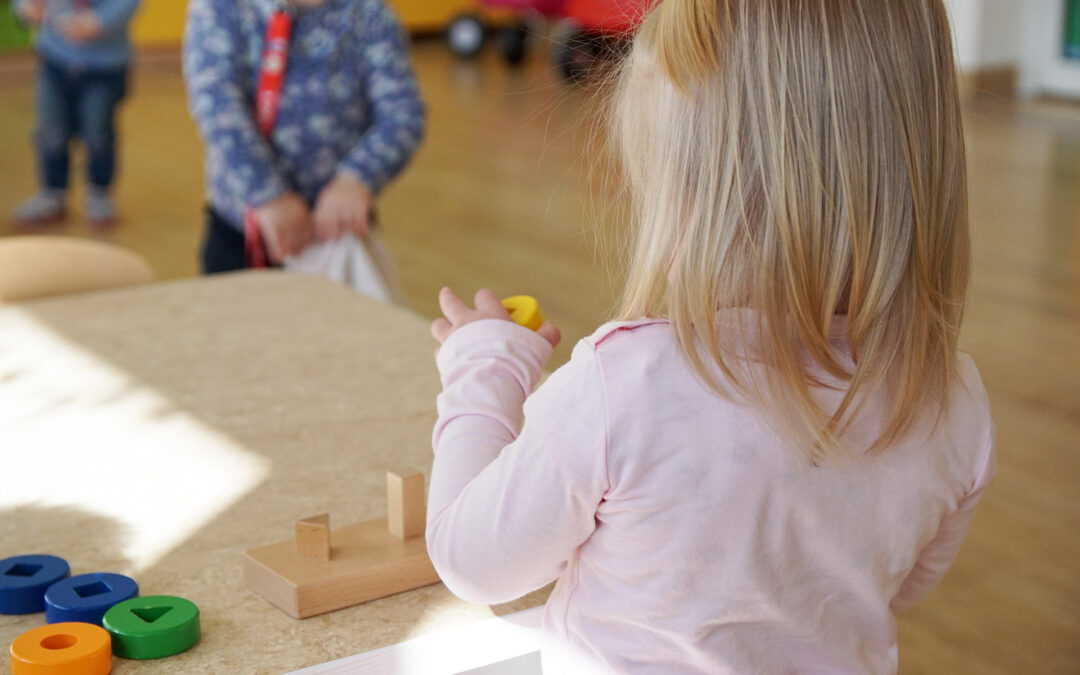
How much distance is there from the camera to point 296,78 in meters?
1.74

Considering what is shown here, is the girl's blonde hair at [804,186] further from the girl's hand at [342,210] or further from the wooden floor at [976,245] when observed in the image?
the girl's hand at [342,210]

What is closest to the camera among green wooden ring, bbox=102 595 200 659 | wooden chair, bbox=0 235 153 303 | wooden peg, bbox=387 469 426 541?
A: green wooden ring, bbox=102 595 200 659

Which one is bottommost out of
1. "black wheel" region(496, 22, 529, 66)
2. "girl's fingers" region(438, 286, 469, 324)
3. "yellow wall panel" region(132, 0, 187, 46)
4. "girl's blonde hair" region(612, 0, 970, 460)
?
"black wheel" region(496, 22, 529, 66)

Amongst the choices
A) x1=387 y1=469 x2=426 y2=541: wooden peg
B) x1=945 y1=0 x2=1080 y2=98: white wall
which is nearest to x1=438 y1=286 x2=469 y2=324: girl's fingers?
x1=387 y1=469 x2=426 y2=541: wooden peg

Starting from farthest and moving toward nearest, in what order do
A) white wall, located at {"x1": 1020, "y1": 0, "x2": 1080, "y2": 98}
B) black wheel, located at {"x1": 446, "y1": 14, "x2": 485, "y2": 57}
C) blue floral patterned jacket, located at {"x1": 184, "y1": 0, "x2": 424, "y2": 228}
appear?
black wheel, located at {"x1": 446, "y1": 14, "x2": 485, "y2": 57} → white wall, located at {"x1": 1020, "y1": 0, "x2": 1080, "y2": 98} → blue floral patterned jacket, located at {"x1": 184, "y1": 0, "x2": 424, "y2": 228}

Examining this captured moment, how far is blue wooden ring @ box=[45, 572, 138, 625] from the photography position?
0.73m

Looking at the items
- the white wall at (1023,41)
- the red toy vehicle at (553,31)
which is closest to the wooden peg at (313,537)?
the red toy vehicle at (553,31)

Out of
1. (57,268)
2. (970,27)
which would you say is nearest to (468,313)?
(57,268)

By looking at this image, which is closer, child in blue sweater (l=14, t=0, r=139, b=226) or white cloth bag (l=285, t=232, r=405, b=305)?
white cloth bag (l=285, t=232, r=405, b=305)

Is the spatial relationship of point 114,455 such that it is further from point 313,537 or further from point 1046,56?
point 1046,56

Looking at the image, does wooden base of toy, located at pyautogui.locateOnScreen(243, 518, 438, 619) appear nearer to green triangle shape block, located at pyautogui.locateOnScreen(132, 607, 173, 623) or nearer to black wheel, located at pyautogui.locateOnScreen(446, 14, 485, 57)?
green triangle shape block, located at pyautogui.locateOnScreen(132, 607, 173, 623)

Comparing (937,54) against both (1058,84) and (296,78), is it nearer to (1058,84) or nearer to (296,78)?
(296,78)

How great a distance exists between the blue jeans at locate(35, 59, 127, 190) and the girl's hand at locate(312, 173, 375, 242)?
246cm

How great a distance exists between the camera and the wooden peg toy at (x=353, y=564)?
30.2 inches
